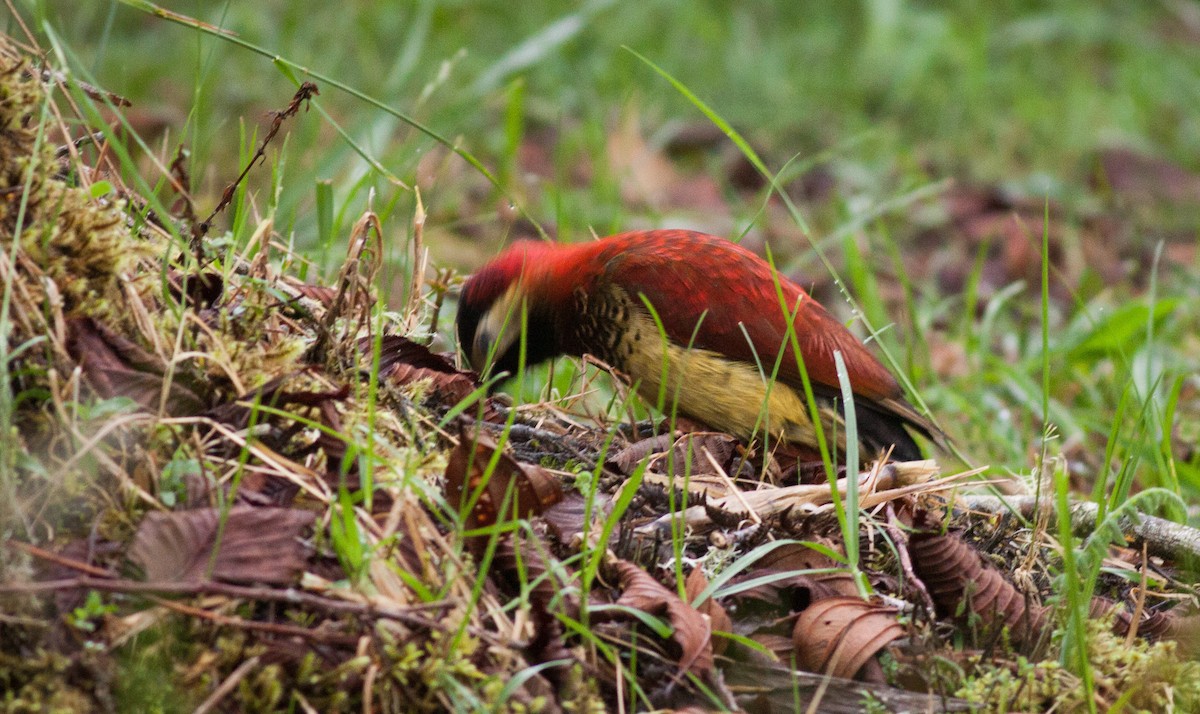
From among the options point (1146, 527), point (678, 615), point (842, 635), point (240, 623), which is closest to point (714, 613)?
point (678, 615)

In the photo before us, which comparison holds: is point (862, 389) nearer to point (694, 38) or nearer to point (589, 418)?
point (589, 418)

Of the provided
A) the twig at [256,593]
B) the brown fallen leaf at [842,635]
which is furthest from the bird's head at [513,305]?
the twig at [256,593]

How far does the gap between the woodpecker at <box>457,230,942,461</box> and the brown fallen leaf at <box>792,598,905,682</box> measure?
1176 millimetres

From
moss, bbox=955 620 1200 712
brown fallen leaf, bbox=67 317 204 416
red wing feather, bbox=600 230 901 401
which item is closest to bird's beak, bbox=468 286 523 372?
red wing feather, bbox=600 230 901 401

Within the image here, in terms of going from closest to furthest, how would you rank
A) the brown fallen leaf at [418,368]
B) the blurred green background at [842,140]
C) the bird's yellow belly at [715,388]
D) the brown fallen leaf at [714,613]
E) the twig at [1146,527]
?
the brown fallen leaf at [714,613] → the brown fallen leaf at [418,368] → the twig at [1146,527] → the bird's yellow belly at [715,388] → the blurred green background at [842,140]

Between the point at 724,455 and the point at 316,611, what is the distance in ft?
4.65

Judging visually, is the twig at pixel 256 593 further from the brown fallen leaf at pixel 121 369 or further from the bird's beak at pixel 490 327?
the bird's beak at pixel 490 327

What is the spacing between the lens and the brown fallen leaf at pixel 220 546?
2.12 metres

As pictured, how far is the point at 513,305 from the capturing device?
3.70 m

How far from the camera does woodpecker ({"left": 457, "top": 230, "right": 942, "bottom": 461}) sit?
3787mm

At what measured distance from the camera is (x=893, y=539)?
2.87 m

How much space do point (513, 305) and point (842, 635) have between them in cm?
153

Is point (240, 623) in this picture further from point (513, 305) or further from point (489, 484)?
point (513, 305)

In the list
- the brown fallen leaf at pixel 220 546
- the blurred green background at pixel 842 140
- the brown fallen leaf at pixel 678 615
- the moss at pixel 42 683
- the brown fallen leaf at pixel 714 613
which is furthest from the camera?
the blurred green background at pixel 842 140
